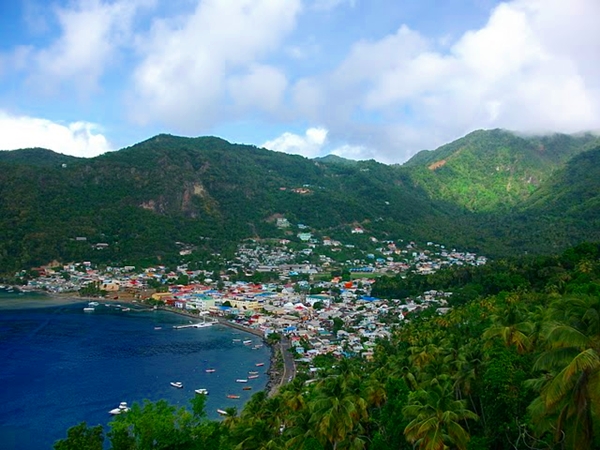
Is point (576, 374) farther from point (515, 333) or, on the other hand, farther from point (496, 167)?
point (496, 167)

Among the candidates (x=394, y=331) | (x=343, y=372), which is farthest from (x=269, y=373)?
(x=343, y=372)

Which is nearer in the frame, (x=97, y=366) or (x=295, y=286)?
(x=97, y=366)

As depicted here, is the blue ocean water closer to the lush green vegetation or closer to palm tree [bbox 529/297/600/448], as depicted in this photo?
the lush green vegetation

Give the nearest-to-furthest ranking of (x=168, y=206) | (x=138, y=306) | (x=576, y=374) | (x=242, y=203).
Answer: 1. (x=576, y=374)
2. (x=138, y=306)
3. (x=168, y=206)
4. (x=242, y=203)

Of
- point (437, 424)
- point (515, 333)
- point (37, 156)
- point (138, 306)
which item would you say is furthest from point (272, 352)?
point (37, 156)

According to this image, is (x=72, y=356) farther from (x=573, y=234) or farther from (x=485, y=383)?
(x=573, y=234)

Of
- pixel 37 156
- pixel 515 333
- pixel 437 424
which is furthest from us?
pixel 37 156
